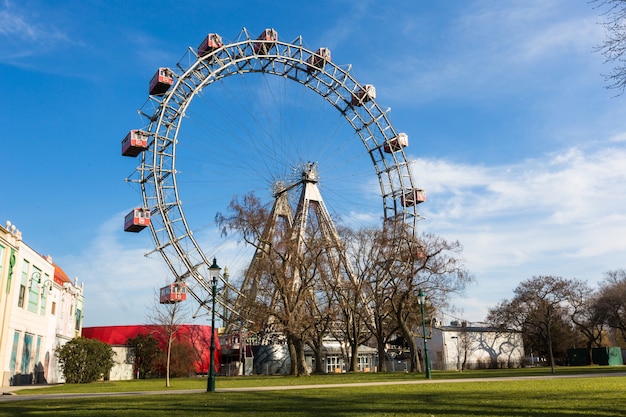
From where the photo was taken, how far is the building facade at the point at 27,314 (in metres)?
34.9

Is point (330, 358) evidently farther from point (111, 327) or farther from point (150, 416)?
point (150, 416)

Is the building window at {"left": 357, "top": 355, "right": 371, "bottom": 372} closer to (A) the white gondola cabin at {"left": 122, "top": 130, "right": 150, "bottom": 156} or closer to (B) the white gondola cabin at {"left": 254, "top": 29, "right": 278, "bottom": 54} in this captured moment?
(A) the white gondola cabin at {"left": 122, "top": 130, "right": 150, "bottom": 156}

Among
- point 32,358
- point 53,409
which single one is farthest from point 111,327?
point 53,409

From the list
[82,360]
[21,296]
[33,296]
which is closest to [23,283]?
[21,296]

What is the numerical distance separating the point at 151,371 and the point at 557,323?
2032 inches

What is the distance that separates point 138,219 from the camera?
42.7 meters

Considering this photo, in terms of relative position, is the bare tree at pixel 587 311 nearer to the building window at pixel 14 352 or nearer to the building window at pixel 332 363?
the building window at pixel 332 363

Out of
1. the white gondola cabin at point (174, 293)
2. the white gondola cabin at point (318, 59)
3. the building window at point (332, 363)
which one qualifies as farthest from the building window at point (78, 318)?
the white gondola cabin at point (318, 59)

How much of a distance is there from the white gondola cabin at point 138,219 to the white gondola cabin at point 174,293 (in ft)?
18.2

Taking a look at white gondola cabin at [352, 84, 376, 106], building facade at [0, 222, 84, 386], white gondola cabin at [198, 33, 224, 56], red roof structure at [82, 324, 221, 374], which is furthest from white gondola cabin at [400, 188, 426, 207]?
building facade at [0, 222, 84, 386]

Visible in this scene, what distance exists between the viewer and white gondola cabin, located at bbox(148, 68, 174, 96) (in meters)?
43.5

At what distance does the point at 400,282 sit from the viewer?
4097 centimetres

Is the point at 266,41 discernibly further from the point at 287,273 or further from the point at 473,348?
the point at 473,348

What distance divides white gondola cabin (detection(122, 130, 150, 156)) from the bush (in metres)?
15.4
